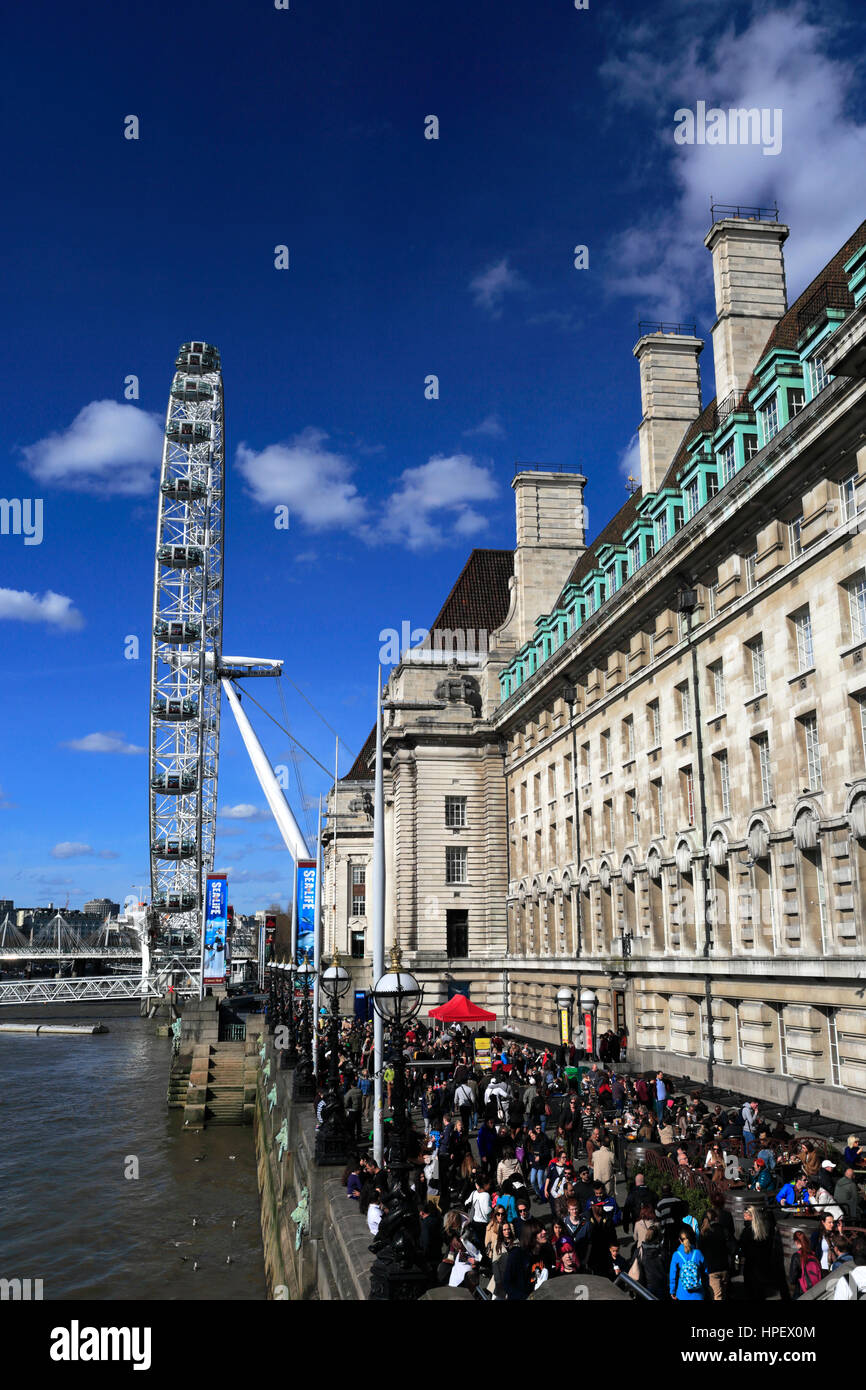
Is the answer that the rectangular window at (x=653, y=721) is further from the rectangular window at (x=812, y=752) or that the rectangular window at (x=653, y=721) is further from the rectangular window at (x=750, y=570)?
the rectangular window at (x=812, y=752)

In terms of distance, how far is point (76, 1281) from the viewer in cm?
2755

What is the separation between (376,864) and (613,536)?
30.1 meters

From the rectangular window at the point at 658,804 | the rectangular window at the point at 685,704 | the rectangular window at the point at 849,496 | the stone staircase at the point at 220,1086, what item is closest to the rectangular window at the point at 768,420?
the rectangular window at the point at 849,496

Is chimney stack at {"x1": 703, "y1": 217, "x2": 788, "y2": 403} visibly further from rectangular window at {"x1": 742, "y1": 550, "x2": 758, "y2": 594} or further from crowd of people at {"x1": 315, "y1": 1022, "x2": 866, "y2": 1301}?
crowd of people at {"x1": 315, "y1": 1022, "x2": 866, "y2": 1301}

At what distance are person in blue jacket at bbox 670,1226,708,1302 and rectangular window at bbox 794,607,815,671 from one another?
55.6 ft

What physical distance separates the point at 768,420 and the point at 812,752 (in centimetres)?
855

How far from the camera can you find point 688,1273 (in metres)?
10.7

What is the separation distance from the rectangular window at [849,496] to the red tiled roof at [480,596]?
4636 cm

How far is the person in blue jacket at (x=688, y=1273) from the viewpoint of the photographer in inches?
419

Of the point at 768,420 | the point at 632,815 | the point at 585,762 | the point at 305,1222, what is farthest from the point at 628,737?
the point at 305,1222

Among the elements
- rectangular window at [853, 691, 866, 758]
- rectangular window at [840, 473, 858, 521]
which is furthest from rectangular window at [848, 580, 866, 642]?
rectangular window at [840, 473, 858, 521]

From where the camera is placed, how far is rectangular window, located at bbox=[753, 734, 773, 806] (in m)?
27.2
